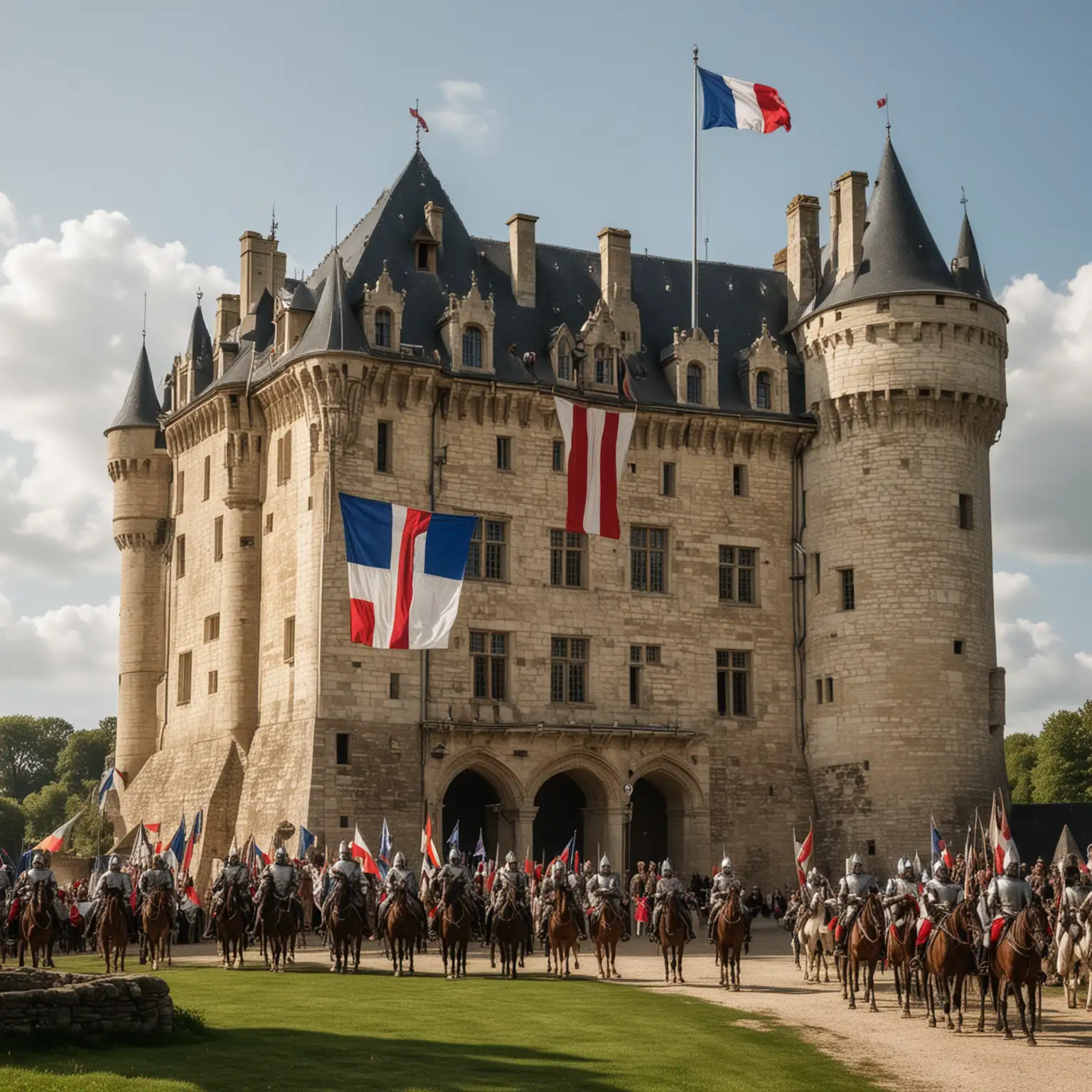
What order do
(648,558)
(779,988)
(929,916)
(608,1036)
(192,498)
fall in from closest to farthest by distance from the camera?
(608,1036)
(929,916)
(779,988)
(648,558)
(192,498)

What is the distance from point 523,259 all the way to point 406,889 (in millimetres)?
26515

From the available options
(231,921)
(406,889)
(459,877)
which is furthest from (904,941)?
(231,921)

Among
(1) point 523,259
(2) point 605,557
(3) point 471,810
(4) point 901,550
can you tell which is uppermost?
(1) point 523,259

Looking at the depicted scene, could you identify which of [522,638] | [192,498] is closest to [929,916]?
[522,638]

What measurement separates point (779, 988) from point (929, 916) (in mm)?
6218

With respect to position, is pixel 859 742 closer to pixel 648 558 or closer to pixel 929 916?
pixel 648 558

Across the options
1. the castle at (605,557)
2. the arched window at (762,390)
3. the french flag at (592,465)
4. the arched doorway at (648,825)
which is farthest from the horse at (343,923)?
the arched window at (762,390)

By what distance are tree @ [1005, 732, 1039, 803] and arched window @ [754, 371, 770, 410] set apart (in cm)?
3414

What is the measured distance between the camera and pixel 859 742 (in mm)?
50375

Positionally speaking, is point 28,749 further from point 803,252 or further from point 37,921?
point 37,921

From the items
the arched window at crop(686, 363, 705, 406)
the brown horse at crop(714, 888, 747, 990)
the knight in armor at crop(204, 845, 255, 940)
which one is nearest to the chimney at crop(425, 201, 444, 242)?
the arched window at crop(686, 363, 705, 406)

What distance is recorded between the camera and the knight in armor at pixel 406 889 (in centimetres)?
3075

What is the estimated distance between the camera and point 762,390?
176 feet

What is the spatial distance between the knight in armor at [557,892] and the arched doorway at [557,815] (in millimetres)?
15395
